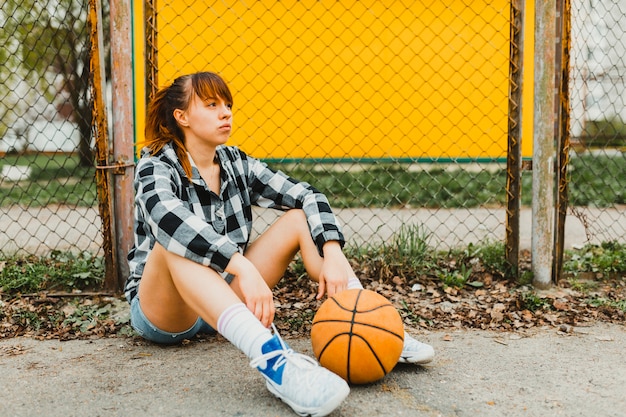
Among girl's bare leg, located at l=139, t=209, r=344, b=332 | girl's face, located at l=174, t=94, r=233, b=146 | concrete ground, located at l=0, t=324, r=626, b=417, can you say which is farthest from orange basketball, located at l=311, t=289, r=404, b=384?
girl's face, located at l=174, t=94, r=233, b=146

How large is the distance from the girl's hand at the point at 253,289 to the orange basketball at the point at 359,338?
20cm

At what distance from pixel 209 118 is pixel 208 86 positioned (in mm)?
129

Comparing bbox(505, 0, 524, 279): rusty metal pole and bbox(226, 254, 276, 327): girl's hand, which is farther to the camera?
bbox(505, 0, 524, 279): rusty metal pole

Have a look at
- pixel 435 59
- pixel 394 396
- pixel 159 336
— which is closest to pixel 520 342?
pixel 394 396

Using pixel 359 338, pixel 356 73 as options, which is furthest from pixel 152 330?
pixel 356 73

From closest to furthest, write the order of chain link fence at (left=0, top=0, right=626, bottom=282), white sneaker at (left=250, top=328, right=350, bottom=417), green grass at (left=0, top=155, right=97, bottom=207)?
1. white sneaker at (left=250, top=328, right=350, bottom=417)
2. chain link fence at (left=0, top=0, right=626, bottom=282)
3. green grass at (left=0, top=155, right=97, bottom=207)

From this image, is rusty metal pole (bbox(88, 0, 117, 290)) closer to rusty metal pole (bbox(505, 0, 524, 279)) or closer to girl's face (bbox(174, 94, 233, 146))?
girl's face (bbox(174, 94, 233, 146))

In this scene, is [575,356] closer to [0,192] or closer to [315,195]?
[315,195]

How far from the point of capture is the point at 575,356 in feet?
9.27

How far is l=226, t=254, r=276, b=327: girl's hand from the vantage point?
233cm

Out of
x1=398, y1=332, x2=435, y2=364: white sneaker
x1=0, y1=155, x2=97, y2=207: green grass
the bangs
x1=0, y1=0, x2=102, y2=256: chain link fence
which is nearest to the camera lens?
x1=398, y1=332, x2=435, y2=364: white sneaker

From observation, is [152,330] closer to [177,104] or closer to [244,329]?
[244,329]

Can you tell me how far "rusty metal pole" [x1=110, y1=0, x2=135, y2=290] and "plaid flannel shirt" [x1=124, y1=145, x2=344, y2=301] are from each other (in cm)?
68

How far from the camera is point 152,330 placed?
283 cm
